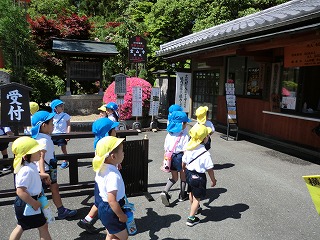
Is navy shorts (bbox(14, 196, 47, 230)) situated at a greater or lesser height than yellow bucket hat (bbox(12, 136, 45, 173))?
lesser

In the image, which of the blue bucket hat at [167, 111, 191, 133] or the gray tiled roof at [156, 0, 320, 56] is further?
the gray tiled roof at [156, 0, 320, 56]

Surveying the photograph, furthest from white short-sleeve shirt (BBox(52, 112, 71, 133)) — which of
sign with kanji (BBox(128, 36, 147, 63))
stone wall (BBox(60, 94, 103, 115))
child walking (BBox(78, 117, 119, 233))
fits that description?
stone wall (BBox(60, 94, 103, 115))

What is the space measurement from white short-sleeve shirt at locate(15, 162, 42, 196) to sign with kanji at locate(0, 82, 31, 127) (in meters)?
2.07

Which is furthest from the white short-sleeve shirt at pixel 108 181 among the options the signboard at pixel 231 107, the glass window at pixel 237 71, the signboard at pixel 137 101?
the glass window at pixel 237 71

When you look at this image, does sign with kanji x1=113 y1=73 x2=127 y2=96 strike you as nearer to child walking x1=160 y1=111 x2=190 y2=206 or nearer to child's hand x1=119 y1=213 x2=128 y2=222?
child walking x1=160 y1=111 x2=190 y2=206

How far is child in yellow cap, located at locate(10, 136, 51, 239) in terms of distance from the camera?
2.65 metres

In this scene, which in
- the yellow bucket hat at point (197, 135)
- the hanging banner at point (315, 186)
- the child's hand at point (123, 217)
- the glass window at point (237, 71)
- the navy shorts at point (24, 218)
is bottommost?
the navy shorts at point (24, 218)

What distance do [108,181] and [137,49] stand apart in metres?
10.5

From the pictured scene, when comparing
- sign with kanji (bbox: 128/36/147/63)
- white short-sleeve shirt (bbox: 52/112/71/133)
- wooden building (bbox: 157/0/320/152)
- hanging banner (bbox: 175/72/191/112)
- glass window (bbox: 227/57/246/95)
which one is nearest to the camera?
white short-sleeve shirt (bbox: 52/112/71/133)

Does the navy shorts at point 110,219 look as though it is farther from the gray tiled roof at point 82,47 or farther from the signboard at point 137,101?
the gray tiled roof at point 82,47

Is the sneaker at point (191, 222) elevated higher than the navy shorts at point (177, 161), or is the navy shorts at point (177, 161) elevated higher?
the navy shorts at point (177, 161)

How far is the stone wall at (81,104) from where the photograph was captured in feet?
46.9

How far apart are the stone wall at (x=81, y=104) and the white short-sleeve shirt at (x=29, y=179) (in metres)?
12.1

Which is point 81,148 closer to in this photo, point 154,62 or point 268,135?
point 268,135
